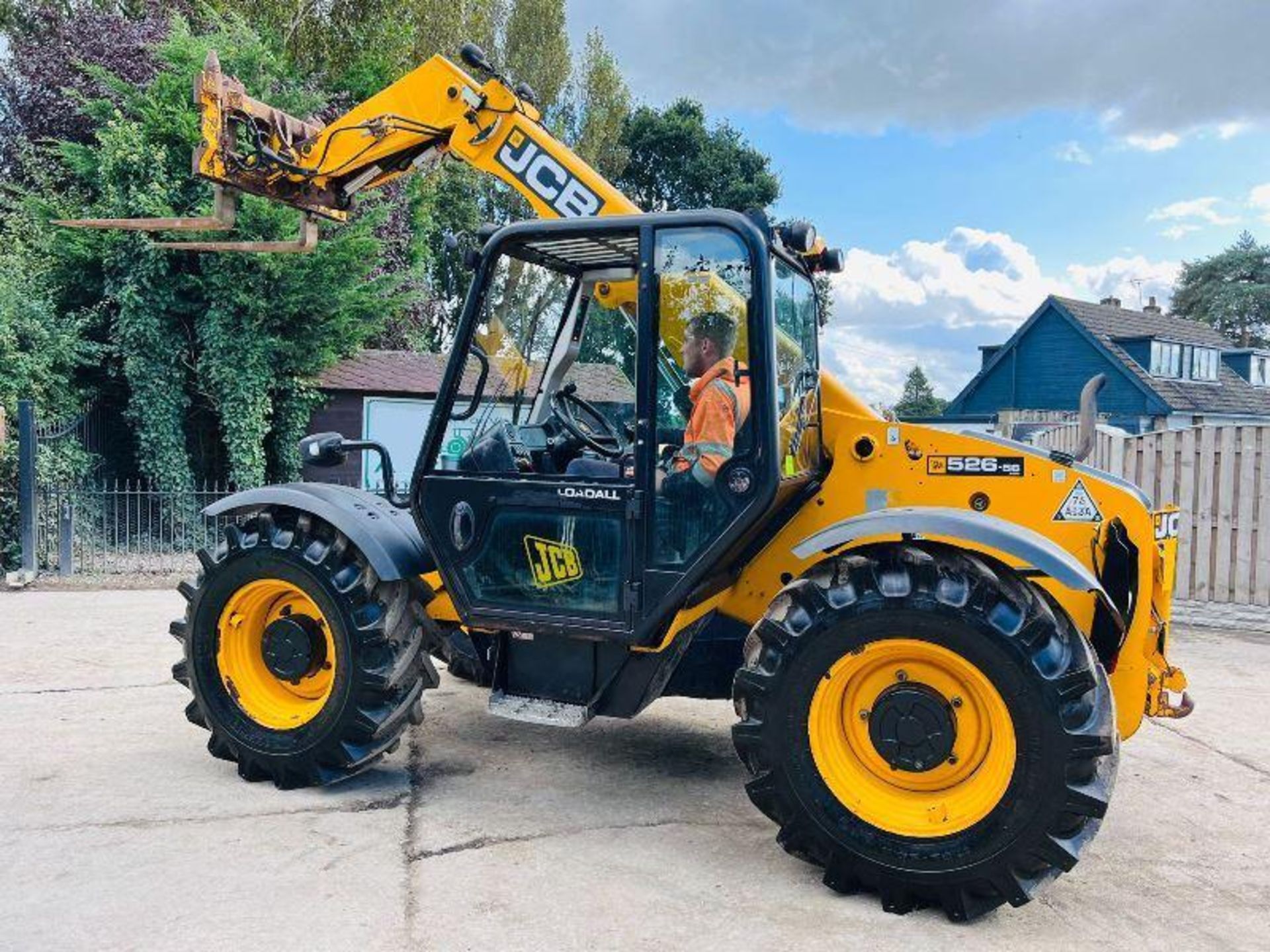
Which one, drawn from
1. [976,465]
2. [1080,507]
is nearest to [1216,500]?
[1080,507]

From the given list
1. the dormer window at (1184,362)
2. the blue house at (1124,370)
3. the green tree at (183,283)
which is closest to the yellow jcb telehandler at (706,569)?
the green tree at (183,283)

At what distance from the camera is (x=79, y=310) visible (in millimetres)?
12672

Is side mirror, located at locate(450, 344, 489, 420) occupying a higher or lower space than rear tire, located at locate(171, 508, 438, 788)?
higher

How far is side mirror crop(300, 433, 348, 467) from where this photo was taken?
4.38 m

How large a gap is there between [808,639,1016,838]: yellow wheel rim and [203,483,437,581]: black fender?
6.18 ft

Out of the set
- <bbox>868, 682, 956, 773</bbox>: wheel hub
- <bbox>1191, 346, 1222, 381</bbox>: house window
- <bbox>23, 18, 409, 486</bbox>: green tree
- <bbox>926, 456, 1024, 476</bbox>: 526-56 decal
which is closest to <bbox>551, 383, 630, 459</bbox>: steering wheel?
<bbox>926, 456, 1024, 476</bbox>: 526-56 decal

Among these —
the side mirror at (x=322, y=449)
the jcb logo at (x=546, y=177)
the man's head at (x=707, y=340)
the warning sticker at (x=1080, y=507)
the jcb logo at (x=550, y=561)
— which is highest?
the jcb logo at (x=546, y=177)

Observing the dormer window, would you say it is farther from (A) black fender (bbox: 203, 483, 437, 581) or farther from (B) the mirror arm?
(A) black fender (bbox: 203, 483, 437, 581)

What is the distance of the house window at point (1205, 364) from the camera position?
31344mm

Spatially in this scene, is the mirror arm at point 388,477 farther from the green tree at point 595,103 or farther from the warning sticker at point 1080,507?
the green tree at point 595,103

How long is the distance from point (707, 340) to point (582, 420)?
3.80 feet

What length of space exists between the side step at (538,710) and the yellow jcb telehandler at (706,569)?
0.06 feet

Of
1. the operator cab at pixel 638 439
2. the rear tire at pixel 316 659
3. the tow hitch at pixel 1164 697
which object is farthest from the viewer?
the rear tire at pixel 316 659

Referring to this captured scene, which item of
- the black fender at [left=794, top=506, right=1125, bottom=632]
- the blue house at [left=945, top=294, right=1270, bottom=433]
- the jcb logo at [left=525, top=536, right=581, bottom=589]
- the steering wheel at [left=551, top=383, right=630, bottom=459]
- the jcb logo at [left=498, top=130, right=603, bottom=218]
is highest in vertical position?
the blue house at [left=945, top=294, right=1270, bottom=433]
